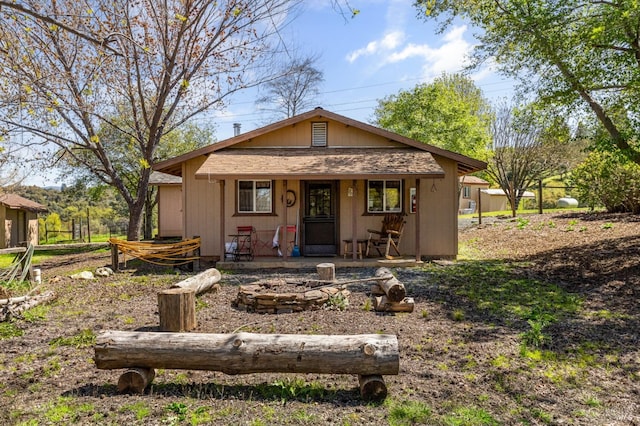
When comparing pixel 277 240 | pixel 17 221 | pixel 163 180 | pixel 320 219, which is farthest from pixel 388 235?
pixel 17 221

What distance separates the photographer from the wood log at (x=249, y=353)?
149 inches

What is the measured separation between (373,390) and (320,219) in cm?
806

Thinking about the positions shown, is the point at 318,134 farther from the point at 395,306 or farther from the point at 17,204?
the point at 17,204

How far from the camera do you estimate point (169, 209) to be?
18641 millimetres

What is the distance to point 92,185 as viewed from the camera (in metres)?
22.9

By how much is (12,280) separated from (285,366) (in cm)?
710

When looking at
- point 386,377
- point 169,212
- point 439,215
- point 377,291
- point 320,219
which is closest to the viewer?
point 386,377

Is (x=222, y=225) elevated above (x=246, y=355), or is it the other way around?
(x=222, y=225)

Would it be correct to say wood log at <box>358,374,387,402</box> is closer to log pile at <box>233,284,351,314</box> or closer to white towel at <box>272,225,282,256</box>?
log pile at <box>233,284,351,314</box>

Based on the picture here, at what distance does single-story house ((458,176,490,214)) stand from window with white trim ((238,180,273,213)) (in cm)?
2137

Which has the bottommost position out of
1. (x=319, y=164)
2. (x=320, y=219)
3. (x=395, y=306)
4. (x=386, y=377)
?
(x=386, y=377)

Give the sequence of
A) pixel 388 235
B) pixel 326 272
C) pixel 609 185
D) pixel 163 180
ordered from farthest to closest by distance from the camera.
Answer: pixel 163 180
pixel 609 185
pixel 388 235
pixel 326 272

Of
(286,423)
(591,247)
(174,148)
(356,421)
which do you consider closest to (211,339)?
(286,423)

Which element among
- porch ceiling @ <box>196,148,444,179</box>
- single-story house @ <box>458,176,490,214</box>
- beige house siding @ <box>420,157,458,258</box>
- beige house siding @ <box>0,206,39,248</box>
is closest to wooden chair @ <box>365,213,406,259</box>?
beige house siding @ <box>420,157,458,258</box>
